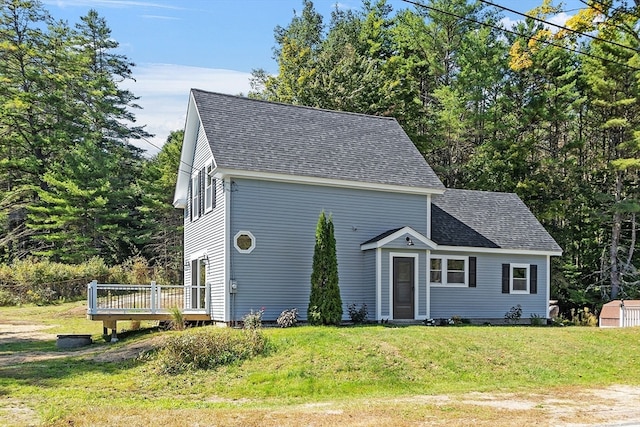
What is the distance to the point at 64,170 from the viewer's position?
135 feet

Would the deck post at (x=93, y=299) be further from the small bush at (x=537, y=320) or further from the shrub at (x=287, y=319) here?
the small bush at (x=537, y=320)

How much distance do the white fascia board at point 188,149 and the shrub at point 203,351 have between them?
28.6 ft

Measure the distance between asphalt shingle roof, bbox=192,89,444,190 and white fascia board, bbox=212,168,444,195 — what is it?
11cm

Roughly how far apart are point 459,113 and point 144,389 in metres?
30.4

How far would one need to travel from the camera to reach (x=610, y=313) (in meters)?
23.9

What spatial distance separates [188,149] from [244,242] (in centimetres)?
659

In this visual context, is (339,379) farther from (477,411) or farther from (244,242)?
(244,242)

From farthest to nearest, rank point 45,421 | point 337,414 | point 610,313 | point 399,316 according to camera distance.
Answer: point 610,313, point 399,316, point 337,414, point 45,421

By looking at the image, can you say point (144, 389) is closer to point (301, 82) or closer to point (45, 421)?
point (45, 421)

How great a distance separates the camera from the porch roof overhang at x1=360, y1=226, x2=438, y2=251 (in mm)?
19109

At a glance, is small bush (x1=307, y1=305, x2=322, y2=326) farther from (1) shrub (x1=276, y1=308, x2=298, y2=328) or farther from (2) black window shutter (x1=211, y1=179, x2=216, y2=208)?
(2) black window shutter (x1=211, y1=179, x2=216, y2=208)

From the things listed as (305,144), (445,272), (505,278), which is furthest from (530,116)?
(305,144)

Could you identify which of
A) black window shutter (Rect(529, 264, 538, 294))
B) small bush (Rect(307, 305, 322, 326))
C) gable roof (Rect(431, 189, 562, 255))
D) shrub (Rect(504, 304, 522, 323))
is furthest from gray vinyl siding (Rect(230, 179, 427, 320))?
black window shutter (Rect(529, 264, 538, 294))

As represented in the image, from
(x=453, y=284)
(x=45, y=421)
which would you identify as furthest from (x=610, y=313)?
(x=45, y=421)
